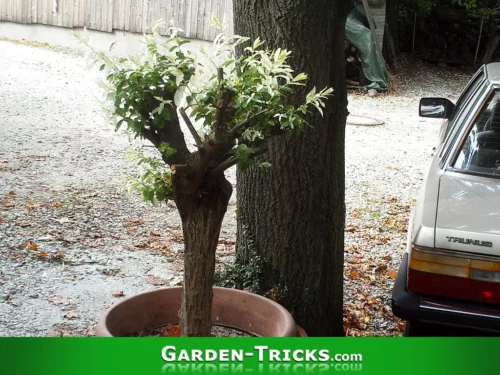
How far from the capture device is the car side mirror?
532cm

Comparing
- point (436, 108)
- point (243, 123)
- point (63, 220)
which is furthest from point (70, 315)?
point (436, 108)

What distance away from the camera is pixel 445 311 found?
136 inches

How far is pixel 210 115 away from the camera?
9.34 ft

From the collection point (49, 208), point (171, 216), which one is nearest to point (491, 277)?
point (171, 216)

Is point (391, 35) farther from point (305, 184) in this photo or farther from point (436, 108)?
point (305, 184)

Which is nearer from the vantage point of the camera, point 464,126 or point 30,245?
point 464,126

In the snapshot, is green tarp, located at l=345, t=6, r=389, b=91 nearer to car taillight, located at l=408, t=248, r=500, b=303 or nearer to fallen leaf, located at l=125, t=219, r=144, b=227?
fallen leaf, located at l=125, t=219, r=144, b=227

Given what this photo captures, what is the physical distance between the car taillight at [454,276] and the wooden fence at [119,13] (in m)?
11.6

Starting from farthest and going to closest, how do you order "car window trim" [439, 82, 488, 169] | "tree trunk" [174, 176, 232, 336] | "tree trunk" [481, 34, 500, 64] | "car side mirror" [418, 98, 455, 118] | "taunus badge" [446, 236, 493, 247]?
1. "tree trunk" [481, 34, 500, 64]
2. "car side mirror" [418, 98, 455, 118]
3. "car window trim" [439, 82, 488, 169]
4. "taunus badge" [446, 236, 493, 247]
5. "tree trunk" [174, 176, 232, 336]

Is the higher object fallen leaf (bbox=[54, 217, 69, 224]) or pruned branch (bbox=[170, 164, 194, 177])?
pruned branch (bbox=[170, 164, 194, 177])

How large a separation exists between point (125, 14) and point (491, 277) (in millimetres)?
14172

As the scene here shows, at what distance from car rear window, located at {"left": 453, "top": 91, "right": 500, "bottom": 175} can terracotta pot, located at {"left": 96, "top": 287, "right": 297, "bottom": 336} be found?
1547 mm

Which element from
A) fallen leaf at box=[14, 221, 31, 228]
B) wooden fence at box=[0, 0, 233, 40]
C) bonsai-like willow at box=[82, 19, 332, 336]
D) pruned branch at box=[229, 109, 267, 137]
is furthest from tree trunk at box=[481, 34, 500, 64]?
pruned branch at box=[229, 109, 267, 137]

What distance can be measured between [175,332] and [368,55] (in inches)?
498
